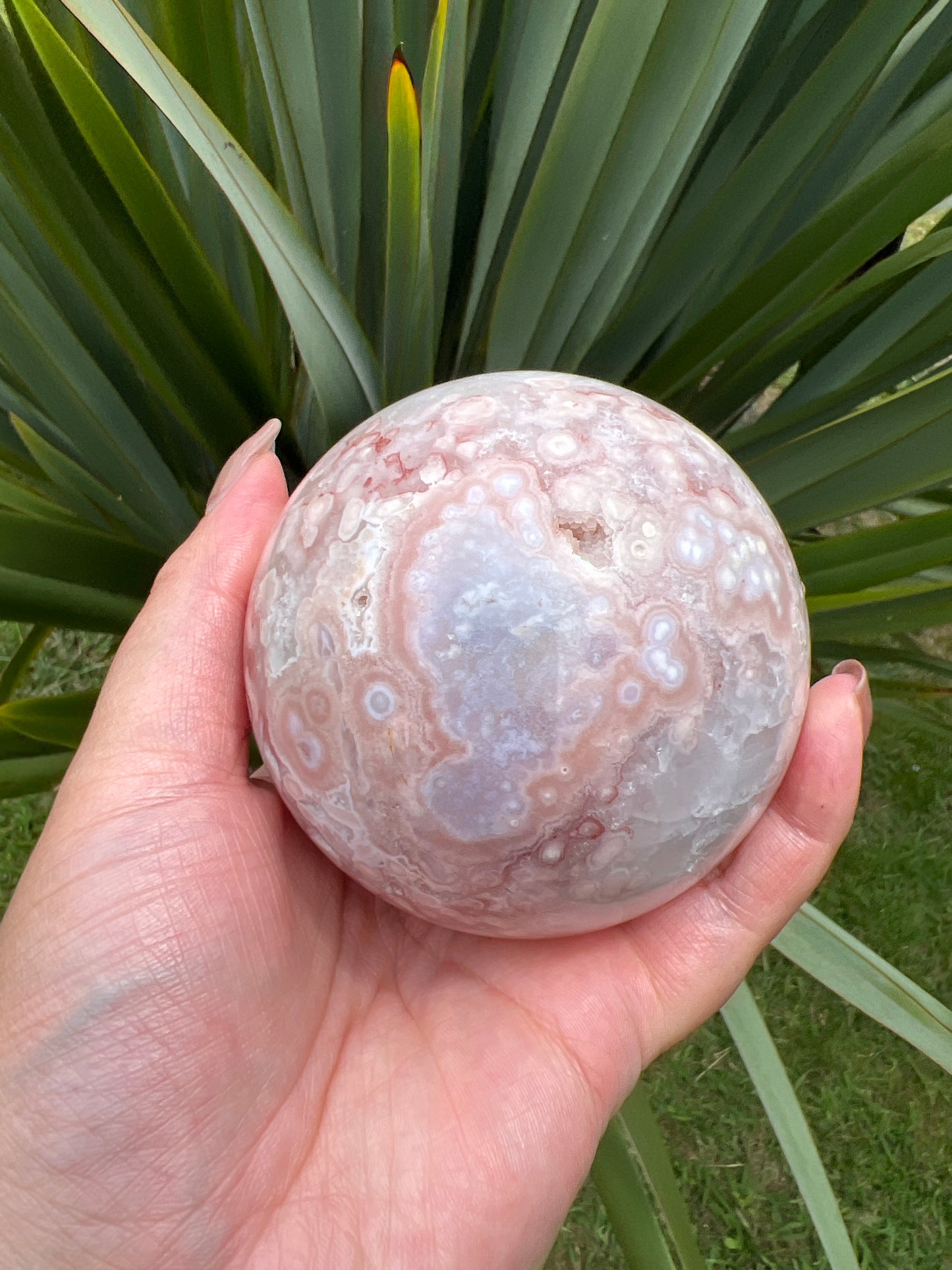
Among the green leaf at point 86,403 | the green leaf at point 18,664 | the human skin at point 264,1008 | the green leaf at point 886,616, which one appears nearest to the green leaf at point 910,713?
the green leaf at point 886,616

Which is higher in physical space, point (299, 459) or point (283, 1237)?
point (299, 459)

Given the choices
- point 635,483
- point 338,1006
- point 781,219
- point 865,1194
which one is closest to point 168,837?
point 338,1006

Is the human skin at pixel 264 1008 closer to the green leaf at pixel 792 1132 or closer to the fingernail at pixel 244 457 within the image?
the fingernail at pixel 244 457

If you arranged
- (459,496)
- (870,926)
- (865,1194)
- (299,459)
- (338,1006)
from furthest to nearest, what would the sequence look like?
1. (870,926)
2. (865,1194)
3. (299,459)
4. (338,1006)
5. (459,496)

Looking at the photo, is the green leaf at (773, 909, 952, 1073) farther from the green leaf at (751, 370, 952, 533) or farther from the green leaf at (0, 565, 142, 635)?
the green leaf at (0, 565, 142, 635)

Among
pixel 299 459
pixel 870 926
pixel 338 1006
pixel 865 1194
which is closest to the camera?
pixel 338 1006

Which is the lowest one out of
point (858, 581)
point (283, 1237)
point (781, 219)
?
point (283, 1237)

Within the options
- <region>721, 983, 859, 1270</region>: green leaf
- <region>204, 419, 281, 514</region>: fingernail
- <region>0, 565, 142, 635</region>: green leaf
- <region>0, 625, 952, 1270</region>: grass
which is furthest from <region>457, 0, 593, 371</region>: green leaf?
<region>0, 625, 952, 1270</region>: grass

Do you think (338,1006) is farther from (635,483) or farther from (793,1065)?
(793,1065)
